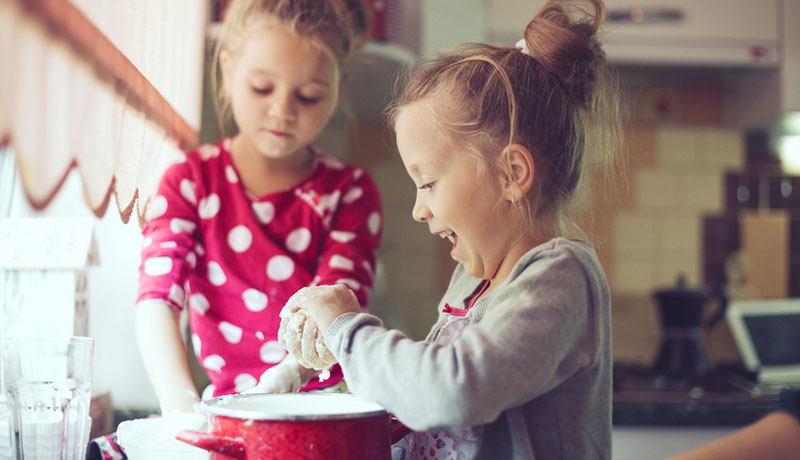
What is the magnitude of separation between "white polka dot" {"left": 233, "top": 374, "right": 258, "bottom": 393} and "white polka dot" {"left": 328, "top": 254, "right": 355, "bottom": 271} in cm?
16

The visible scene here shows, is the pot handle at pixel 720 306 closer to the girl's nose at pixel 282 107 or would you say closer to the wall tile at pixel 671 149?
the wall tile at pixel 671 149

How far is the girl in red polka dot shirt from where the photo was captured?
0.88 metres

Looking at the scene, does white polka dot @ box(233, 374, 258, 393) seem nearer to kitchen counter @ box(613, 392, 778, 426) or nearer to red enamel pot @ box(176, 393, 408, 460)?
red enamel pot @ box(176, 393, 408, 460)

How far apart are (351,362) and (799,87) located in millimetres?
1711

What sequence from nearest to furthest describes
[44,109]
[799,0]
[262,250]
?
[44,109]
[262,250]
[799,0]

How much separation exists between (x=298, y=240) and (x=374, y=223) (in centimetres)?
12

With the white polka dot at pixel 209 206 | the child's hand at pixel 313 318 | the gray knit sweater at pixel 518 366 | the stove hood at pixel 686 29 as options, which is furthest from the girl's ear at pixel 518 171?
the stove hood at pixel 686 29

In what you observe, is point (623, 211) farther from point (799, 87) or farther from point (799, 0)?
point (799, 0)

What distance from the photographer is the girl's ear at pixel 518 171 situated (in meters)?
0.70

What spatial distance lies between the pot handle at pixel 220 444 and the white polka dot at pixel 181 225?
359 mm

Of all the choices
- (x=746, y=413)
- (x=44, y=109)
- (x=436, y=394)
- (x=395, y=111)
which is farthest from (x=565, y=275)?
(x=746, y=413)

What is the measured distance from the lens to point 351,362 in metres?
0.61

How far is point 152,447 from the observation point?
0.67 meters

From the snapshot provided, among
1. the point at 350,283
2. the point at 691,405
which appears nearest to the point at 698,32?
the point at 691,405
